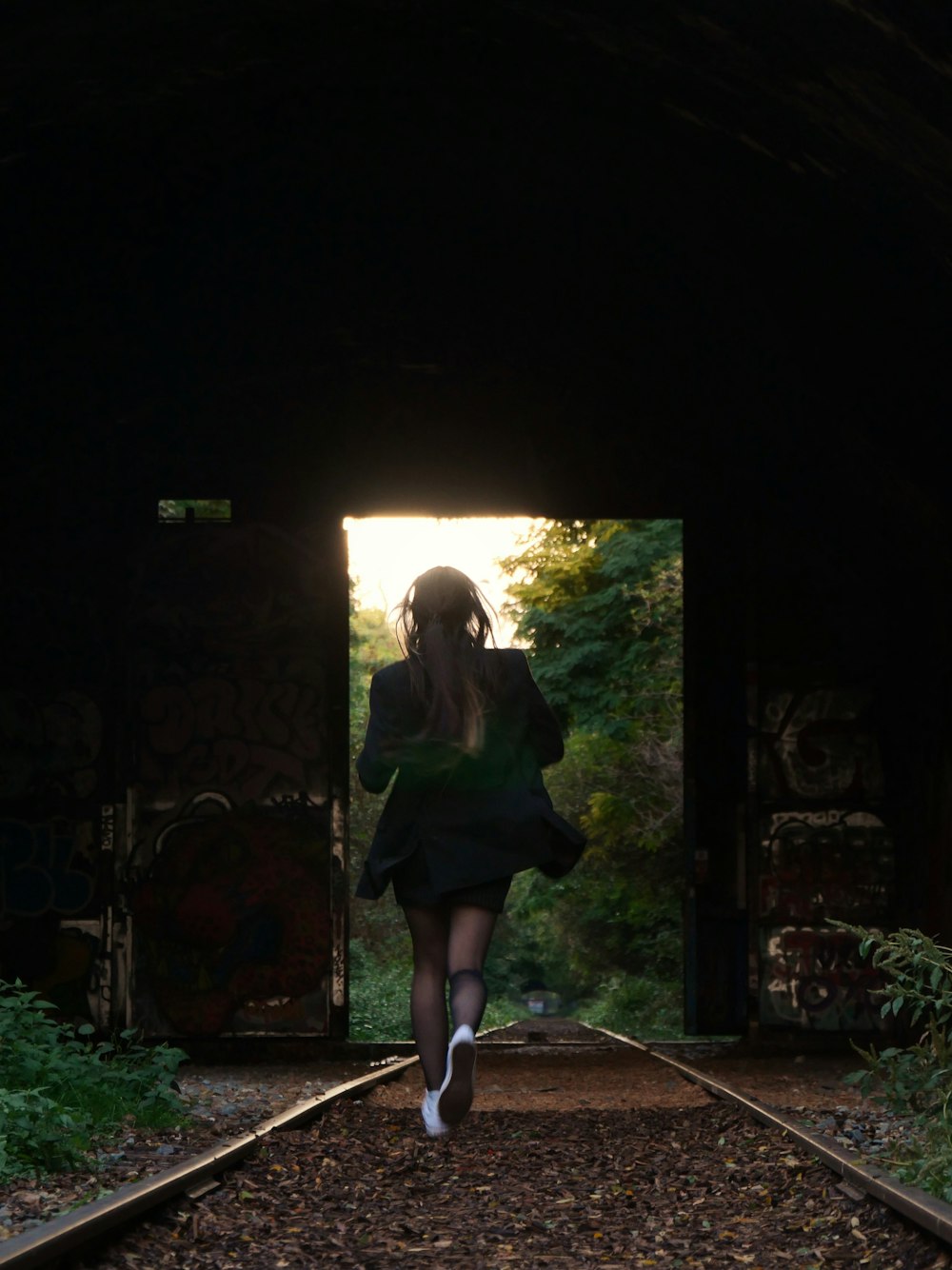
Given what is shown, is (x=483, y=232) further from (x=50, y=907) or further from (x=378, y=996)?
(x=378, y=996)

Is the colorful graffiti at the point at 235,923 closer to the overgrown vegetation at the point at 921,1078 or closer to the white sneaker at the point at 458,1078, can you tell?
the overgrown vegetation at the point at 921,1078

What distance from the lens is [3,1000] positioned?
6.60 metres

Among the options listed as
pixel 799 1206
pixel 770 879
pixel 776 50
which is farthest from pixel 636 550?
pixel 799 1206

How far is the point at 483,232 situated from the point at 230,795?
13.8ft

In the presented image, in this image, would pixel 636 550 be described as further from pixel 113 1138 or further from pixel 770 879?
pixel 113 1138

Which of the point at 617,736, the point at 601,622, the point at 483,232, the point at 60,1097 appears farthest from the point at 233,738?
the point at 601,622

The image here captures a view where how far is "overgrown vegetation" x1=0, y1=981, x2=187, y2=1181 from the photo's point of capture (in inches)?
204

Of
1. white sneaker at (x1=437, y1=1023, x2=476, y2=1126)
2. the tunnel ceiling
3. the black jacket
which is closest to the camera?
white sneaker at (x1=437, y1=1023, x2=476, y2=1126)

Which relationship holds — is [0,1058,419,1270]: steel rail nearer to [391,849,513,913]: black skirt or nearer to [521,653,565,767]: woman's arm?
[391,849,513,913]: black skirt

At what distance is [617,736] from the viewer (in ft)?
85.3

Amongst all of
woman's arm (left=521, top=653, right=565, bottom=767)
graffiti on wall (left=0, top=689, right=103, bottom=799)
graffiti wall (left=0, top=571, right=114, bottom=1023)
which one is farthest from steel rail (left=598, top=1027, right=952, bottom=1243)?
graffiti on wall (left=0, top=689, right=103, bottom=799)

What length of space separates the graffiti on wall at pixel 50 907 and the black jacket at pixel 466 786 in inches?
223

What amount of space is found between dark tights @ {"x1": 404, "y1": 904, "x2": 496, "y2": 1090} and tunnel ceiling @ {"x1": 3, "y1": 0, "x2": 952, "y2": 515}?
3.55 meters

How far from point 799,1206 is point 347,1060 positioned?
6.34 meters
